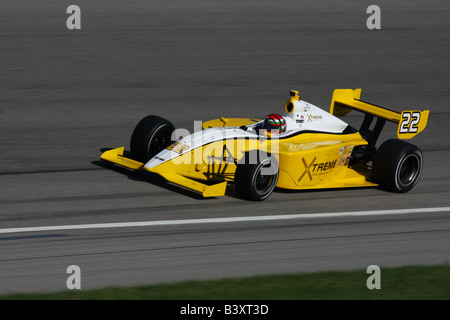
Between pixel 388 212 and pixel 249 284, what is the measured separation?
10.2 ft

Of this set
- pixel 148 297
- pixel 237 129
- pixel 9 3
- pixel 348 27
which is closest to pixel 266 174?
pixel 237 129

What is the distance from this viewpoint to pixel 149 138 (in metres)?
9.34

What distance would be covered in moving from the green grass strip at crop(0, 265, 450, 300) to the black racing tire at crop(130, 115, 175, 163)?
3365 millimetres

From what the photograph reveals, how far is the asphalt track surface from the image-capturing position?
7.07 meters

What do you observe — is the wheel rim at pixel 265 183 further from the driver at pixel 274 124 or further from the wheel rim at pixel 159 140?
the wheel rim at pixel 159 140

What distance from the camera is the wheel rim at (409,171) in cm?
954

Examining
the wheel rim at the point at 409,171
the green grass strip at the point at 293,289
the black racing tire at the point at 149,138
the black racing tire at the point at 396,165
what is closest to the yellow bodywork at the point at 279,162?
the black racing tire at the point at 149,138

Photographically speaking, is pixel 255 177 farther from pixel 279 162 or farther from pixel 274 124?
pixel 274 124

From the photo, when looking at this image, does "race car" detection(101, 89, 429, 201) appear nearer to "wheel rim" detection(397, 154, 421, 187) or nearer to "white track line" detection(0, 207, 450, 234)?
"wheel rim" detection(397, 154, 421, 187)

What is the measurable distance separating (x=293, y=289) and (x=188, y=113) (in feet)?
23.4

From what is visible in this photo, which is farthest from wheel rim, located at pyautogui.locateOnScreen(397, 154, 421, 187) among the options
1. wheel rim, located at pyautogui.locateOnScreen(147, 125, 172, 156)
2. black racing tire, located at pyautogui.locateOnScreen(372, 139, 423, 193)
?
wheel rim, located at pyautogui.locateOnScreen(147, 125, 172, 156)

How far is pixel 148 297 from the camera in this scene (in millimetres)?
5859

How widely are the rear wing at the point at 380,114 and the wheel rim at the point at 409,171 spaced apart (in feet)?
1.05
